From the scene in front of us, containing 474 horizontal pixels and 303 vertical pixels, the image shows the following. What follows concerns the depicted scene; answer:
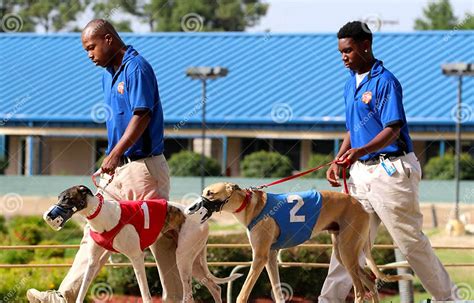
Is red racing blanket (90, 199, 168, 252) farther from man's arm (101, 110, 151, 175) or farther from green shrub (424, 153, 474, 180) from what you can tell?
green shrub (424, 153, 474, 180)

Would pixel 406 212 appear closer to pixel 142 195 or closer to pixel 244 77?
pixel 142 195

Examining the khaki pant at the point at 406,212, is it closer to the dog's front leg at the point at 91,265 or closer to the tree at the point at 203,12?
the dog's front leg at the point at 91,265

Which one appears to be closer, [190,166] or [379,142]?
[379,142]

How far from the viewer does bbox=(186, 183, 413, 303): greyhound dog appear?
779 centimetres

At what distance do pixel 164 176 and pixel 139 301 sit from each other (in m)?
5.02

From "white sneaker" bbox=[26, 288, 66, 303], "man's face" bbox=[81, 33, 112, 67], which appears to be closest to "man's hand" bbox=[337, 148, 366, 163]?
"man's face" bbox=[81, 33, 112, 67]

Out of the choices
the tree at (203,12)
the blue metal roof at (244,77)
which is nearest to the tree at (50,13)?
the tree at (203,12)

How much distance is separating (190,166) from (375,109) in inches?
1014

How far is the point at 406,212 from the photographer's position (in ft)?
26.8

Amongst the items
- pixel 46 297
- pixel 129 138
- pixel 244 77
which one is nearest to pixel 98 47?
pixel 129 138

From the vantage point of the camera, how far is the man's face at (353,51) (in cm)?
820

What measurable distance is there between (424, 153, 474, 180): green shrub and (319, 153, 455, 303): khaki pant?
2422cm

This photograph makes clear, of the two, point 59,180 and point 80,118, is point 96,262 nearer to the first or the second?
point 59,180

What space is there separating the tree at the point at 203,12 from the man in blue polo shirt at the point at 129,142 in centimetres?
5377
